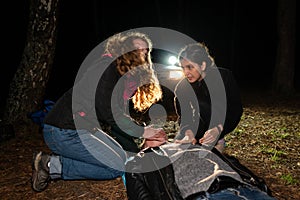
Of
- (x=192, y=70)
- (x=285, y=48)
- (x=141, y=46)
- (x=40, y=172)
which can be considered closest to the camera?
(x=141, y=46)

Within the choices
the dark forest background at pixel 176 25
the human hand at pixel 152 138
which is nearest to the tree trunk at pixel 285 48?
the human hand at pixel 152 138

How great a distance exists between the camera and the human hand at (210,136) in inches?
144

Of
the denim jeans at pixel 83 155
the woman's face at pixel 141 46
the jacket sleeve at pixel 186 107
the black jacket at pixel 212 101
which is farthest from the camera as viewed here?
the jacket sleeve at pixel 186 107

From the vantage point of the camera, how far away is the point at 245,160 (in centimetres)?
456

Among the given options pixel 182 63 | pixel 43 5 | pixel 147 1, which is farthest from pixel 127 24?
pixel 182 63

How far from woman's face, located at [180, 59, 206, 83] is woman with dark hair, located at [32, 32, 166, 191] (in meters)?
0.46

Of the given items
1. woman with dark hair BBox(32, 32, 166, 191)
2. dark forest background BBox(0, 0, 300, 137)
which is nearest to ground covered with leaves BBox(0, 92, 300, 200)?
woman with dark hair BBox(32, 32, 166, 191)

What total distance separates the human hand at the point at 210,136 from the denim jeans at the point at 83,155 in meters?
0.93

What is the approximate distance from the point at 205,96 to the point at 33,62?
354 centimetres

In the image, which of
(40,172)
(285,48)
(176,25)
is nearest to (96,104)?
(40,172)

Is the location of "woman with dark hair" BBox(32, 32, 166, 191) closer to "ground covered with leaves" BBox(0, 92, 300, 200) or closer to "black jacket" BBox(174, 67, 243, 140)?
"ground covered with leaves" BBox(0, 92, 300, 200)

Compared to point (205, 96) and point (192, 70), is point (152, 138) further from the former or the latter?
point (205, 96)

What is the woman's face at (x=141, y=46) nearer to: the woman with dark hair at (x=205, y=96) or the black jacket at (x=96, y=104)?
the black jacket at (x=96, y=104)

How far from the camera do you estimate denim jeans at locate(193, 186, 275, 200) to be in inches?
97.6
